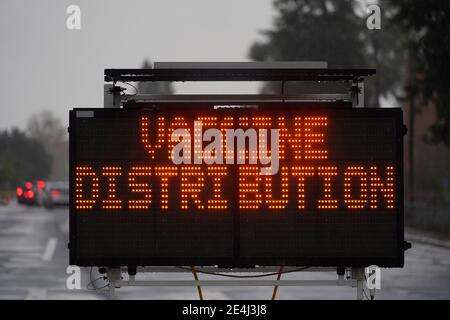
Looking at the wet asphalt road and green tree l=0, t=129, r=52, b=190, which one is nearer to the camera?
the wet asphalt road

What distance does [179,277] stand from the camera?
2170 cm

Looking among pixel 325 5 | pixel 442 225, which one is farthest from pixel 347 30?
pixel 442 225

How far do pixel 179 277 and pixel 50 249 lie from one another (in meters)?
11.4

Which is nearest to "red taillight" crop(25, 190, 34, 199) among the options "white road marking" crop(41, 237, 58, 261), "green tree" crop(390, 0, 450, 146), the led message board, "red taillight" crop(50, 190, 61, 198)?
"red taillight" crop(50, 190, 61, 198)

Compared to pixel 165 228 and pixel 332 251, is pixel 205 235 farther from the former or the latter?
pixel 332 251

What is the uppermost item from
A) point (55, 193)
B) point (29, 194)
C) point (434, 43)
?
point (434, 43)

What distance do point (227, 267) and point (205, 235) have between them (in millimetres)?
235

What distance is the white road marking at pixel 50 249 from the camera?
28.9m

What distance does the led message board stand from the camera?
670 cm

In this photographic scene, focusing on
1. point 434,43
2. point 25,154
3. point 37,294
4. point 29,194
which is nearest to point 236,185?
point 37,294

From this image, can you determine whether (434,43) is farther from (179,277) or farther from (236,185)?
(236,185)

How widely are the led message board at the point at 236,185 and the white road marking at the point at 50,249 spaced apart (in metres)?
21.8

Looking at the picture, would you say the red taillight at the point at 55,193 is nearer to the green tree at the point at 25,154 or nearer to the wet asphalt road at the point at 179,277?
the wet asphalt road at the point at 179,277

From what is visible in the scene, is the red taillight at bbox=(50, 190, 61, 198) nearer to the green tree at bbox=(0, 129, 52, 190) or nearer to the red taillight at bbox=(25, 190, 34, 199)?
the red taillight at bbox=(25, 190, 34, 199)
